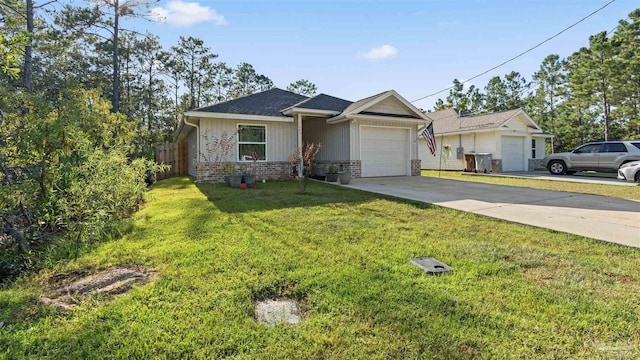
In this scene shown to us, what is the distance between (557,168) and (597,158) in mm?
1673

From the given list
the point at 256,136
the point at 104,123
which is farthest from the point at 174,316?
the point at 256,136

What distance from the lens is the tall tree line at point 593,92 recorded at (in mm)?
21359

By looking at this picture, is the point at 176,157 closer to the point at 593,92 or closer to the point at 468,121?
the point at 468,121

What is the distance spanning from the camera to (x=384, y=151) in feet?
42.5

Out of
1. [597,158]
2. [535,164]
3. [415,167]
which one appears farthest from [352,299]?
[535,164]

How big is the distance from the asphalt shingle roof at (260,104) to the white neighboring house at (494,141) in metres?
9.85

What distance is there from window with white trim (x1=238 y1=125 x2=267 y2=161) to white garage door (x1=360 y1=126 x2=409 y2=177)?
385 cm

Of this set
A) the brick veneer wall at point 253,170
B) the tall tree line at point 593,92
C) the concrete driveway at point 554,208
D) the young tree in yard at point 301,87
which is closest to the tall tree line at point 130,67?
the young tree in yard at point 301,87

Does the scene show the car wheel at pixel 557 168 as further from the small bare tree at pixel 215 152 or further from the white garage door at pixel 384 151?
the small bare tree at pixel 215 152

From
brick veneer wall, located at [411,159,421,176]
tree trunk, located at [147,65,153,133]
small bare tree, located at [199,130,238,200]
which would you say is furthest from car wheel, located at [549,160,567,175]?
tree trunk, located at [147,65,153,133]

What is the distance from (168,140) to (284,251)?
3115 cm

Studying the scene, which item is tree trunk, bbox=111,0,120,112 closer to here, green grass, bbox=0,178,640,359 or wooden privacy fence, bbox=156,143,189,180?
wooden privacy fence, bbox=156,143,189,180

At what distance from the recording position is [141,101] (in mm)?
29094

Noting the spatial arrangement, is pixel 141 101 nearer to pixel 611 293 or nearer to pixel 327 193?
pixel 327 193
